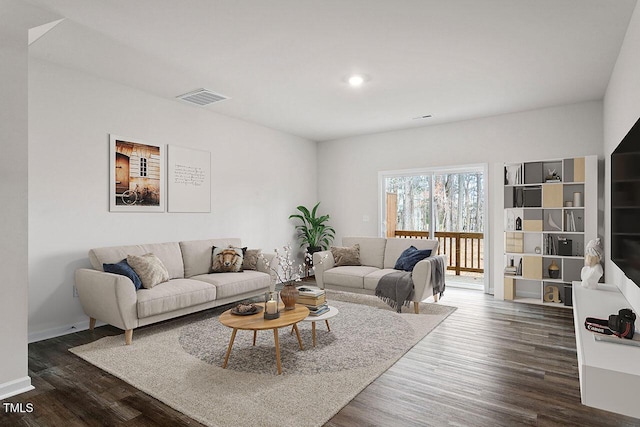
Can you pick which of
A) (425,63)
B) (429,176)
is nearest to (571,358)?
(425,63)

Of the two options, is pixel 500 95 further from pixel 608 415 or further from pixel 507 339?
pixel 608 415

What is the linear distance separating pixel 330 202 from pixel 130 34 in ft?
15.9

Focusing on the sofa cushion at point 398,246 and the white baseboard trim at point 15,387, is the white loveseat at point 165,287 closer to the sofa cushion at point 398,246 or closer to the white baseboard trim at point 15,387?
the white baseboard trim at point 15,387

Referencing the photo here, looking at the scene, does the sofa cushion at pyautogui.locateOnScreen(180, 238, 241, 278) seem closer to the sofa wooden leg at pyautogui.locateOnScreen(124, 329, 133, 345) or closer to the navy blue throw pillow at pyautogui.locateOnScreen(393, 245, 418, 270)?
the sofa wooden leg at pyautogui.locateOnScreen(124, 329, 133, 345)

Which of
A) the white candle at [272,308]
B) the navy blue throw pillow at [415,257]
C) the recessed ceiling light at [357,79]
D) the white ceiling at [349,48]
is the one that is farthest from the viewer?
the navy blue throw pillow at [415,257]

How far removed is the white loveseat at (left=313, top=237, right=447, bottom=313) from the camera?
14.2ft

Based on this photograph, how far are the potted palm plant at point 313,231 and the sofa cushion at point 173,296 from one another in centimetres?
292

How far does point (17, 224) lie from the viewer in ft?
8.49

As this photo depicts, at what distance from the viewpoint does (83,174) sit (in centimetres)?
385

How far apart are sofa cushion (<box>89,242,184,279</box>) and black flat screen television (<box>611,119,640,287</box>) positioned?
14.2ft

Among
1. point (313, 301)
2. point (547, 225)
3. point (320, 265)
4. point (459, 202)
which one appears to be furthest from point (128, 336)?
point (547, 225)

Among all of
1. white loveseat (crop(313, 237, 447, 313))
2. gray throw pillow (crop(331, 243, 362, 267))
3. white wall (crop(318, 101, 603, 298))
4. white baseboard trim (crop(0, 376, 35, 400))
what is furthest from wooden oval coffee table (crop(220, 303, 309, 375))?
white wall (crop(318, 101, 603, 298))

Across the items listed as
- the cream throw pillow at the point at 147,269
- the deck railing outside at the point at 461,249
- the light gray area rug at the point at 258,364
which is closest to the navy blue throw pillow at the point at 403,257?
the light gray area rug at the point at 258,364

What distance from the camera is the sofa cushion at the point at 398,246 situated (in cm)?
504
